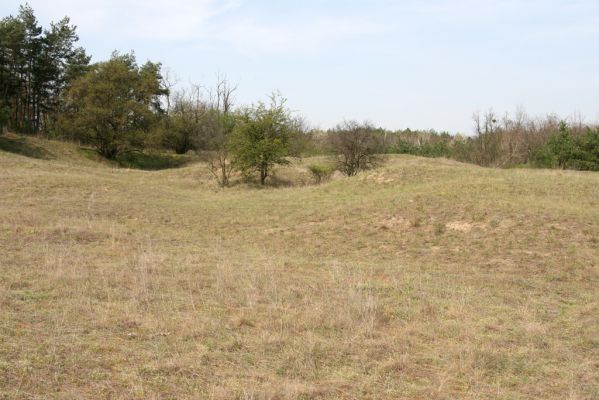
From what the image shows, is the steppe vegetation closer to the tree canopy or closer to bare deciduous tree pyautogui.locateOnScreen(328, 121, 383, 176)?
bare deciduous tree pyautogui.locateOnScreen(328, 121, 383, 176)

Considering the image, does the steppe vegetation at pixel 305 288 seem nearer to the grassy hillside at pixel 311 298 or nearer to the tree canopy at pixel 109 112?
the grassy hillside at pixel 311 298

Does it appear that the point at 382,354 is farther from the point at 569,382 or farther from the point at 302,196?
the point at 302,196

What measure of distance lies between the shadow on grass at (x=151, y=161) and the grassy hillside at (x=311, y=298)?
69.1 feet

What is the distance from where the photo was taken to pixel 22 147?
3145cm

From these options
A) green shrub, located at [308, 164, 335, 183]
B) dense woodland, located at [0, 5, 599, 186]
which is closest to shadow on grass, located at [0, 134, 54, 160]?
dense woodland, located at [0, 5, 599, 186]

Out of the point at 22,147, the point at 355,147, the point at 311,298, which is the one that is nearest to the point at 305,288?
the point at 311,298

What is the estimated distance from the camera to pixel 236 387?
3.99 meters

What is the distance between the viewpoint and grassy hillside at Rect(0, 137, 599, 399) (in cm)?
421

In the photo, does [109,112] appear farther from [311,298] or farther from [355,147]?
[311,298]

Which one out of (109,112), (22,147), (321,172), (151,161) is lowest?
(321,172)

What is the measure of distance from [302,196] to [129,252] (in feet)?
33.7

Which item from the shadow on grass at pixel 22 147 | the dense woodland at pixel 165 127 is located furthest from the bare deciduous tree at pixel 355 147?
the shadow on grass at pixel 22 147

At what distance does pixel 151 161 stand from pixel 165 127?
3397 mm

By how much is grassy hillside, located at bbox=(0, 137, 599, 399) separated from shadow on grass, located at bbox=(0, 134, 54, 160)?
1649 cm
